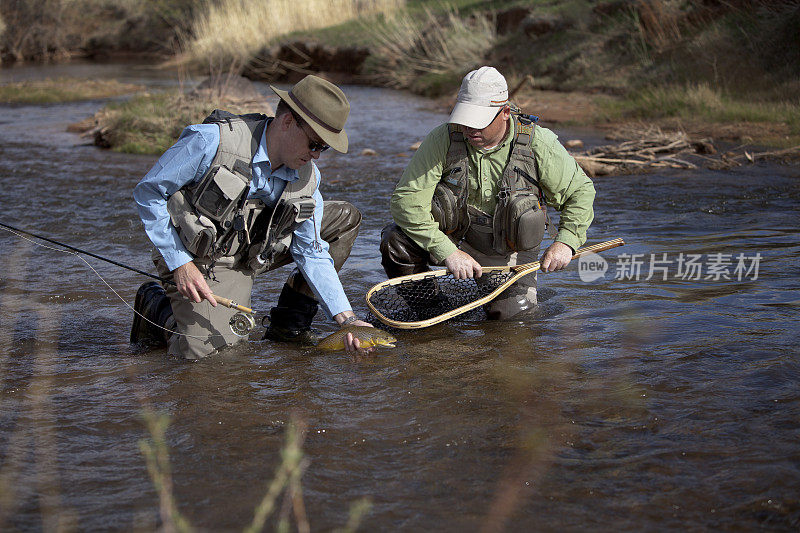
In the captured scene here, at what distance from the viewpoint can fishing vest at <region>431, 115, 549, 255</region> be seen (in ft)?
16.0

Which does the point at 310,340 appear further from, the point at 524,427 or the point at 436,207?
the point at 524,427

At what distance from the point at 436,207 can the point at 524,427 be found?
1.72 meters

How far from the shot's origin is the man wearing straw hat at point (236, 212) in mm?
4109

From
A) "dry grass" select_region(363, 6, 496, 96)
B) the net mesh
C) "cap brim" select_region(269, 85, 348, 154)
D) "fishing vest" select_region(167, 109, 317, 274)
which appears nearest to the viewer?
"cap brim" select_region(269, 85, 348, 154)

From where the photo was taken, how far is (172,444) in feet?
11.8

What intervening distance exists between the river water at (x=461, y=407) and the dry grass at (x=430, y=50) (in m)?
12.4

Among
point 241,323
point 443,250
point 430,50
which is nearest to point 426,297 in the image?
point 443,250

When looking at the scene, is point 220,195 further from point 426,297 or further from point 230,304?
point 426,297

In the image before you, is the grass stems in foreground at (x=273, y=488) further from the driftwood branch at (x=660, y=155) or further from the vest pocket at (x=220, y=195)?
the driftwood branch at (x=660, y=155)

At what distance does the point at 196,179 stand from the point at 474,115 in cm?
150

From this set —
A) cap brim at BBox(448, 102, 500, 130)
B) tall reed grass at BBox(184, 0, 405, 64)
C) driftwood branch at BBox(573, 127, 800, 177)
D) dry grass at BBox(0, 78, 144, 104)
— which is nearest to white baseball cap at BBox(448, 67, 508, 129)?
cap brim at BBox(448, 102, 500, 130)

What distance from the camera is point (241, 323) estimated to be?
4680mm

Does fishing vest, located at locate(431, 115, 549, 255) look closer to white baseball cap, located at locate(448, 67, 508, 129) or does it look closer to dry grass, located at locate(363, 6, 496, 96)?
white baseball cap, located at locate(448, 67, 508, 129)

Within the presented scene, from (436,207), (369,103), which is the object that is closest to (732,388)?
(436,207)
